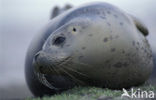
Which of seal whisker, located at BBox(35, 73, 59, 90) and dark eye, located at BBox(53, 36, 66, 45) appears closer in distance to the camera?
dark eye, located at BBox(53, 36, 66, 45)

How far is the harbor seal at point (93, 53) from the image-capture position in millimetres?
5281

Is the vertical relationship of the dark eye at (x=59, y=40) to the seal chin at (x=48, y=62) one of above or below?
above

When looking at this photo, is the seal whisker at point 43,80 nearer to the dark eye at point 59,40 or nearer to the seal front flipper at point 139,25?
the dark eye at point 59,40

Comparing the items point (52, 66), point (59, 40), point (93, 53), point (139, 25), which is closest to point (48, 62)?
point (52, 66)

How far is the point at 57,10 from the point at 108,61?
13.5 ft

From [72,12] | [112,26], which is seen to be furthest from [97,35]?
[72,12]

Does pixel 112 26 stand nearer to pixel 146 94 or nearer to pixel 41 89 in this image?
pixel 146 94

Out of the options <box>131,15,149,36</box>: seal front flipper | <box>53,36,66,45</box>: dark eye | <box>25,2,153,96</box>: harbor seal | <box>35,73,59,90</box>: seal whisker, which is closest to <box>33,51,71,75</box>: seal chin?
<box>25,2,153,96</box>: harbor seal

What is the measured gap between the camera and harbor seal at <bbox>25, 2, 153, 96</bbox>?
5.28 m

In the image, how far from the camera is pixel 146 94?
505cm

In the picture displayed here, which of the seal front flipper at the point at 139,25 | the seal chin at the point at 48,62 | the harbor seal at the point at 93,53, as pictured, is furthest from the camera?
the seal front flipper at the point at 139,25

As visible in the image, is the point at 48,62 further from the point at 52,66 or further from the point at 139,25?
the point at 139,25

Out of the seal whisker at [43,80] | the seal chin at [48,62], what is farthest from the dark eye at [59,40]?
the seal whisker at [43,80]

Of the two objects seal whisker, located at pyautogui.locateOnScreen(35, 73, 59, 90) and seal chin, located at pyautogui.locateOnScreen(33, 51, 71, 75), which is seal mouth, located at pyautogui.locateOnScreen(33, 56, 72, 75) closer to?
seal chin, located at pyautogui.locateOnScreen(33, 51, 71, 75)
